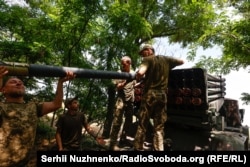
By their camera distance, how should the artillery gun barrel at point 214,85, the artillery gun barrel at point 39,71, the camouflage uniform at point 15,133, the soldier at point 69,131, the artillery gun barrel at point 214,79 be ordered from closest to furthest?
1. the camouflage uniform at point 15,133
2. the artillery gun barrel at point 39,71
3. the soldier at point 69,131
4. the artillery gun barrel at point 214,85
5. the artillery gun barrel at point 214,79

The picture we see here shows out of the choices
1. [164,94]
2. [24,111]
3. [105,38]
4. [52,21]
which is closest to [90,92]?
[105,38]

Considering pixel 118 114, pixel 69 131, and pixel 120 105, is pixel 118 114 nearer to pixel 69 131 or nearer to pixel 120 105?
pixel 120 105

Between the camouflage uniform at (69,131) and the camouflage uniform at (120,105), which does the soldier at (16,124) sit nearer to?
the camouflage uniform at (69,131)

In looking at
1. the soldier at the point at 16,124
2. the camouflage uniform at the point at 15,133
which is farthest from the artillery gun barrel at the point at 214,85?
the camouflage uniform at the point at 15,133

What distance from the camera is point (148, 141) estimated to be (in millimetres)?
7492

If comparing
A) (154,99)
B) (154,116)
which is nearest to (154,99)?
(154,99)

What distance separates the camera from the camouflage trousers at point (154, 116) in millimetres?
5746

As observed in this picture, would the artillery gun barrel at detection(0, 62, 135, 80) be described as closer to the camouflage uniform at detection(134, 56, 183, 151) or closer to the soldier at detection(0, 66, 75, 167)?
the soldier at detection(0, 66, 75, 167)

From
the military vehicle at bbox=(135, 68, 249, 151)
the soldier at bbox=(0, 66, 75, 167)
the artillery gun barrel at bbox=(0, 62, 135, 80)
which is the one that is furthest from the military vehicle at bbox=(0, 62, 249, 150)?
the soldier at bbox=(0, 66, 75, 167)

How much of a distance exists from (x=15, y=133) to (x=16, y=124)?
103 mm

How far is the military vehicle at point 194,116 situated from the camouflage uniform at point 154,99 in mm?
840

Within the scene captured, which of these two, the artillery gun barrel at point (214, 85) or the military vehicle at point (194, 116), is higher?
the artillery gun barrel at point (214, 85)

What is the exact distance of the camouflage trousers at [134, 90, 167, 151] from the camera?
5.75m

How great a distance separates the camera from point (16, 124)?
11.3 ft
